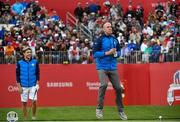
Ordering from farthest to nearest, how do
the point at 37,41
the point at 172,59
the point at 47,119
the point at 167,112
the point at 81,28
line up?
1. the point at 81,28
2. the point at 37,41
3. the point at 172,59
4. the point at 167,112
5. the point at 47,119

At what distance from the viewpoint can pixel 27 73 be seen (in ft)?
55.9

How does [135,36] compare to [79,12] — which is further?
[79,12]

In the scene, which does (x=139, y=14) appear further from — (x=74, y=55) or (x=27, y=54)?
(x=27, y=54)

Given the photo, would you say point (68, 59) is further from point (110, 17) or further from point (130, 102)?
point (110, 17)

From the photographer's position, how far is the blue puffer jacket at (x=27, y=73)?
1702 cm

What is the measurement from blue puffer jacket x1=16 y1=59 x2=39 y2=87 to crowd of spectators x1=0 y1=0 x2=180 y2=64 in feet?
23.3

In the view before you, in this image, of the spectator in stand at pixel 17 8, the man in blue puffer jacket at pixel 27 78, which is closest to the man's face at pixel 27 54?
the man in blue puffer jacket at pixel 27 78

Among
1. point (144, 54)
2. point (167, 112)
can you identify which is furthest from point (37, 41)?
point (167, 112)

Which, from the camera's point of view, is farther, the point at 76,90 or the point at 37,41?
the point at 37,41

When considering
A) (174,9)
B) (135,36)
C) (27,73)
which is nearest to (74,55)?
(135,36)

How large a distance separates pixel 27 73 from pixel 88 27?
44.7 feet

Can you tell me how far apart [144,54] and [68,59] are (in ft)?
9.81

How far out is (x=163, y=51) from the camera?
24.4 m

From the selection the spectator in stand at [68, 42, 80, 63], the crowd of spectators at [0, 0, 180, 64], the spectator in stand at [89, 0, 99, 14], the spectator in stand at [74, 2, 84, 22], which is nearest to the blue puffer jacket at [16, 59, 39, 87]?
the crowd of spectators at [0, 0, 180, 64]
